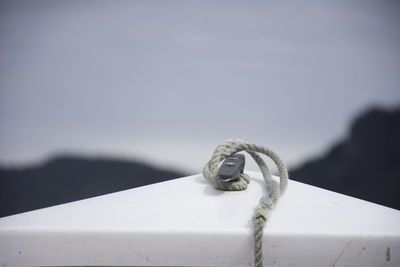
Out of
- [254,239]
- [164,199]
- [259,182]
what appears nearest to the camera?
[254,239]

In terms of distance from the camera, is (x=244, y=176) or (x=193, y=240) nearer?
(x=193, y=240)

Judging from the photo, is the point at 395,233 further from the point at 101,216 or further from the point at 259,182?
the point at 101,216

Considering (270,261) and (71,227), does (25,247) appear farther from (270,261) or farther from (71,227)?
(270,261)

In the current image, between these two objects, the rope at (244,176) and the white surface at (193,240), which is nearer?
the white surface at (193,240)

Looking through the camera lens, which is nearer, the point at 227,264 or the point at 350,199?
the point at 227,264

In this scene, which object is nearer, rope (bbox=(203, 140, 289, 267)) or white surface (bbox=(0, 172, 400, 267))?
white surface (bbox=(0, 172, 400, 267))

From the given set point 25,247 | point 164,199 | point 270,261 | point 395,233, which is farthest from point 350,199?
point 25,247

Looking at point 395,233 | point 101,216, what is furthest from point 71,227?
point 395,233

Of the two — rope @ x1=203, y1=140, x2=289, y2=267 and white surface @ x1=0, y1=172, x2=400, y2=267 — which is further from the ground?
rope @ x1=203, y1=140, x2=289, y2=267

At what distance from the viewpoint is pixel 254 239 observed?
0.59m

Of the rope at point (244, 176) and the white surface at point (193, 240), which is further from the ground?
the rope at point (244, 176)

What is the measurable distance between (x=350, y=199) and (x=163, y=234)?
19.4 inches

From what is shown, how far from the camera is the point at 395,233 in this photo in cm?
59

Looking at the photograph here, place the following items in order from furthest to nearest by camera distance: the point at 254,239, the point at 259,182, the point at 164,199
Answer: the point at 259,182, the point at 164,199, the point at 254,239
